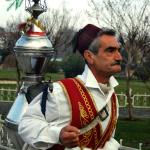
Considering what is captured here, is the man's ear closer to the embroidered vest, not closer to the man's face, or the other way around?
the man's face

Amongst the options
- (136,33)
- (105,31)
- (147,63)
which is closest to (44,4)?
(105,31)

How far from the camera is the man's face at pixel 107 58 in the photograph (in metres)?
2.91

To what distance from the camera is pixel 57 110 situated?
2844 millimetres

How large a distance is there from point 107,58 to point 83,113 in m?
0.33

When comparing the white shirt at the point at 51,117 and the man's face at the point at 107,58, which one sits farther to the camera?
the man's face at the point at 107,58

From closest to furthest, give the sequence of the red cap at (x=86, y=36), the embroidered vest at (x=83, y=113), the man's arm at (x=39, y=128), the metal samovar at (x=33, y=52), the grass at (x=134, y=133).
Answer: the man's arm at (x=39, y=128)
the embroidered vest at (x=83, y=113)
the red cap at (x=86, y=36)
the metal samovar at (x=33, y=52)
the grass at (x=134, y=133)

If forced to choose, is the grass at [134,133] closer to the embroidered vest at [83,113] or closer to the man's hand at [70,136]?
the embroidered vest at [83,113]

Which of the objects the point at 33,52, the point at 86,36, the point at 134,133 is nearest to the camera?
the point at 86,36

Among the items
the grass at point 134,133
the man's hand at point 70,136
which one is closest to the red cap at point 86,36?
the man's hand at point 70,136

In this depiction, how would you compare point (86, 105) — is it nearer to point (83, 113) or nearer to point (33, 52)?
point (83, 113)

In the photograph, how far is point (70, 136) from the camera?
262 cm

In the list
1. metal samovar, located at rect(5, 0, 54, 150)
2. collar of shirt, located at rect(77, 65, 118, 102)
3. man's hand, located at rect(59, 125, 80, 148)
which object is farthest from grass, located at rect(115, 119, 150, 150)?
man's hand, located at rect(59, 125, 80, 148)

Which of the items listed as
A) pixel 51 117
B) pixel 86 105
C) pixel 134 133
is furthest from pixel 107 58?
pixel 134 133

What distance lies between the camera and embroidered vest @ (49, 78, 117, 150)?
113 inches
